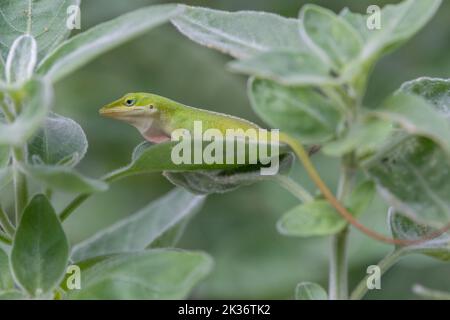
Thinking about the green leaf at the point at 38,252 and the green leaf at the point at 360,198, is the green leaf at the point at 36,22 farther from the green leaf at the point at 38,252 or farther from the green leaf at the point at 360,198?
the green leaf at the point at 360,198

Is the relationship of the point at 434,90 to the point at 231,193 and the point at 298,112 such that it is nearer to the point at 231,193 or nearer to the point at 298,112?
the point at 298,112

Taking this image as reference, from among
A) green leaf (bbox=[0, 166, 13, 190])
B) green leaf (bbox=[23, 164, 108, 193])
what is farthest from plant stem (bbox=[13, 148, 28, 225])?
green leaf (bbox=[23, 164, 108, 193])

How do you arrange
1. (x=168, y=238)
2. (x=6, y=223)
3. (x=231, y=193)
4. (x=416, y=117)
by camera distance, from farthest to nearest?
(x=231, y=193) → (x=168, y=238) → (x=6, y=223) → (x=416, y=117)

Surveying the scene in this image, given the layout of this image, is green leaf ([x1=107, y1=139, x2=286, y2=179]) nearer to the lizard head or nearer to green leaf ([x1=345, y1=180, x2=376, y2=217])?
green leaf ([x1=345, y1=180, x2=376, y2=217])

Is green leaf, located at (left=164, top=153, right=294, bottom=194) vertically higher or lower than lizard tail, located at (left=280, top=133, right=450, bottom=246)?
higher

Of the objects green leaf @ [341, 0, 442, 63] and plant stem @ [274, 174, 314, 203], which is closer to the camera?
green leaf @ [341, 0, 442, 63]

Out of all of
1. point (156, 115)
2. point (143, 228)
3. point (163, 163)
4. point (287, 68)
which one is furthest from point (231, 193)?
point (287, 68)
